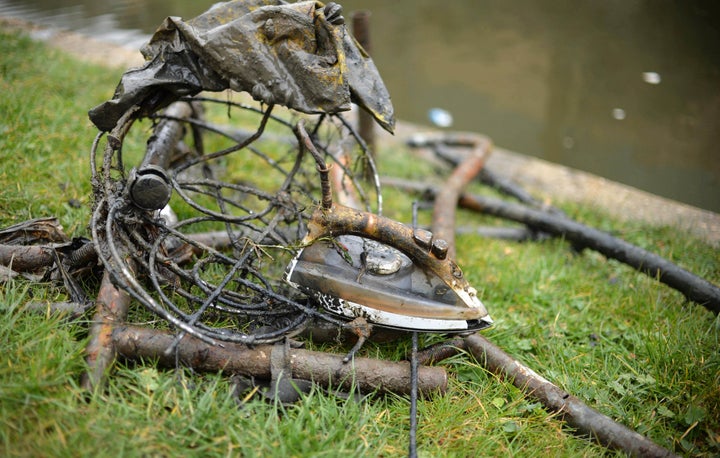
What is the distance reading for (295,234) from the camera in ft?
11.5

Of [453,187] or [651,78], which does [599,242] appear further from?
[651,78]

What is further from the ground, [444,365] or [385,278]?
[385,278]

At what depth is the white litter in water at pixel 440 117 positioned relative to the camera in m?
7.29

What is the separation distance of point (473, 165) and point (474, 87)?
3318 mm

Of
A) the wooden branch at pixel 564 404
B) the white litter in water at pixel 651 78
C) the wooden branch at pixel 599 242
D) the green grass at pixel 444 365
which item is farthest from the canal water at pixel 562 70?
the wooden branch at pixel 564 404

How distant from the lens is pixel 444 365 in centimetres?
290

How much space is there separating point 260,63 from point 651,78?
7.21 metres

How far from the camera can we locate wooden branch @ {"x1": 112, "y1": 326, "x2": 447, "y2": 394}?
2.45m

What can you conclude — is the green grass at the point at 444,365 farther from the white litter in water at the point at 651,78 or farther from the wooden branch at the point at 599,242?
the white litter in water at the point at 651,78

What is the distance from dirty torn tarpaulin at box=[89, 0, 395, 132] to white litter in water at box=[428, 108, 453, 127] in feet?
15.3

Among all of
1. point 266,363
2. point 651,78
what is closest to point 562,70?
point 651,78

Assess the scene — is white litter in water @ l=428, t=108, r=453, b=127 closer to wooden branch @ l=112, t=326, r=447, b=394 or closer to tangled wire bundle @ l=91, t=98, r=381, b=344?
tangled wire bundle @ l=91, t=98, r=381, b=344

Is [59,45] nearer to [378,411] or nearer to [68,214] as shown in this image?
[68,214]

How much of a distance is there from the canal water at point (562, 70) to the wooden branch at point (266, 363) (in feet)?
15.0
